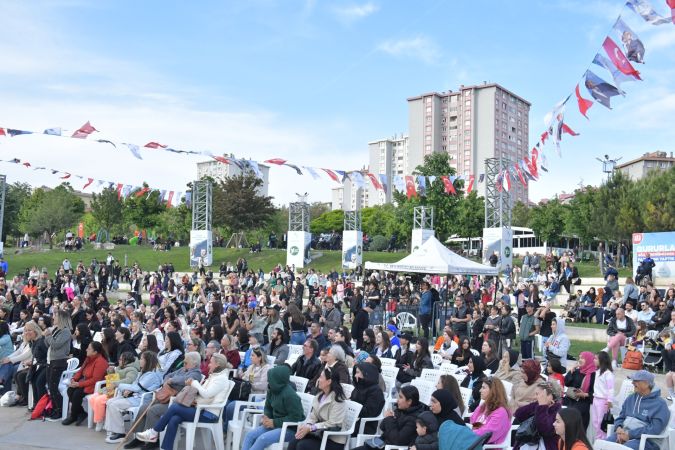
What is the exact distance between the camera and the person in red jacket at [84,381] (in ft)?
27.2

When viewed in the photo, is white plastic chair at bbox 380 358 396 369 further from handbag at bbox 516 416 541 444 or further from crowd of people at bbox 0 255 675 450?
handbag at bbox 516 416 541 444

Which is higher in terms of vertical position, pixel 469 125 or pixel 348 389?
pixel 469 125

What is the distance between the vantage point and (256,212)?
173 ft

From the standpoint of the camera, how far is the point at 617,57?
1128cm

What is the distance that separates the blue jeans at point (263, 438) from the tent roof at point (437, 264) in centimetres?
879

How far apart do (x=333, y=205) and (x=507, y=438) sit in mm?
162103

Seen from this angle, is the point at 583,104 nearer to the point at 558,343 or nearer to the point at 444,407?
the point at 558,343

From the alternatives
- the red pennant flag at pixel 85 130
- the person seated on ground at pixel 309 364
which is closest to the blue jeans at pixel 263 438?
the person seated on ground at pixel 309 364

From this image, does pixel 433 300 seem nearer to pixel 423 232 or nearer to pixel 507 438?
pixel 507 438

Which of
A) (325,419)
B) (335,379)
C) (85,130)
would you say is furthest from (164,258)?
(325,419)

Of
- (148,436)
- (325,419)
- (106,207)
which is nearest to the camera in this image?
(325,419)

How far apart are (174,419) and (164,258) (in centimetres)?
4046

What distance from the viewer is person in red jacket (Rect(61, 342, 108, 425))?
830 cm

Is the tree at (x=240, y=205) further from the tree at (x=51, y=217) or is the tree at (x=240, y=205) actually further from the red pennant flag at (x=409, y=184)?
the red pennant flag at (x=409, y=184)
